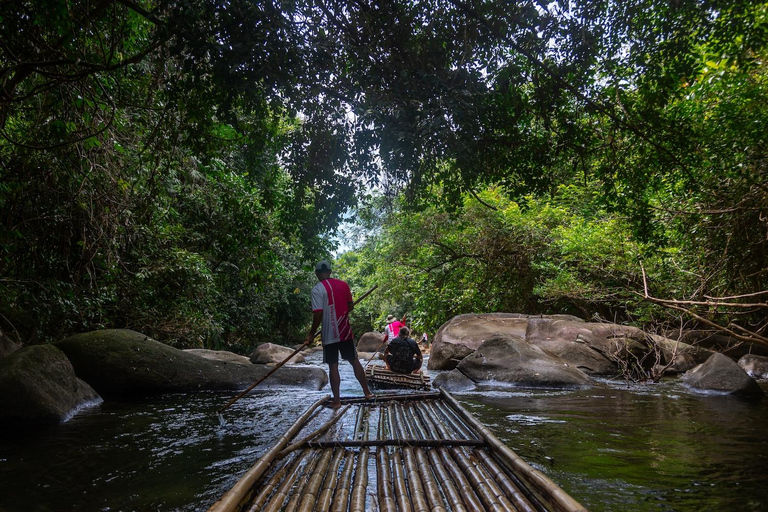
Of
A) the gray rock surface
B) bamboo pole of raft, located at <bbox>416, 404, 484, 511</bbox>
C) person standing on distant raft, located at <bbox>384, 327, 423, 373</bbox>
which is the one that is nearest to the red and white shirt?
bamboo pole of raft, located at <bbox>416, 404, 484, 511</bbox>

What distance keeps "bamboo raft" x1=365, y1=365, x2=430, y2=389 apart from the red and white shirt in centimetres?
291

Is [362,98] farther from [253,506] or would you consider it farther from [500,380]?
[500,380]

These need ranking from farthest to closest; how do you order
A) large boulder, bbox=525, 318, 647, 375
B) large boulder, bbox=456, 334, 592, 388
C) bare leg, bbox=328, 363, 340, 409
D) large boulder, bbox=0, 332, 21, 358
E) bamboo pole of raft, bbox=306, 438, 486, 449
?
1. large boulder, bbox=525, 318, 647, 375
2. large boulder, bbox=456, 334, 592, 388
3. large boulder, bbox=0, 332, 21, 358
4. bare leg, bbox=328, 363, 340, 409
5. bamboo pole of raft, bbox=306, 438, 486, 449

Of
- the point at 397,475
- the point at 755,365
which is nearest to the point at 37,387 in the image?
the point at 397,475

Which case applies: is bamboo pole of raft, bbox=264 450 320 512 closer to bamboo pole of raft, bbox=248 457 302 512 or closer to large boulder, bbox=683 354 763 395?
bamboo pole of raft, bbox=248 457 302 512

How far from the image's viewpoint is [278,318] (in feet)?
81.0

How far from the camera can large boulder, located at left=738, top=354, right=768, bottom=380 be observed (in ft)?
33.5

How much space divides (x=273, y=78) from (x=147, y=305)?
302 inches

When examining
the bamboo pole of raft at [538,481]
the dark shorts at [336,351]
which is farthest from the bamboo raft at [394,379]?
the bamboo pole of raft at [538,481]

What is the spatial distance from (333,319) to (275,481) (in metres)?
2.94

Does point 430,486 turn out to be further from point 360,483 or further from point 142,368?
point 142,368

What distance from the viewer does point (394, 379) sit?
8.74 meters

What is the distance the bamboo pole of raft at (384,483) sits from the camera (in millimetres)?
2676

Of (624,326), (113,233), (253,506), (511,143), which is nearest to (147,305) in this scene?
(113,233)
